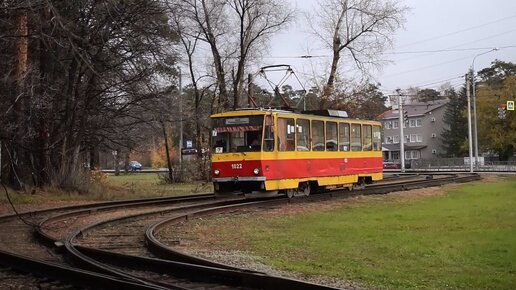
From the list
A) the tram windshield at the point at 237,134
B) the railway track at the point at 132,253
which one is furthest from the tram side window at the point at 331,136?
the tram windshield at the point at 237,134

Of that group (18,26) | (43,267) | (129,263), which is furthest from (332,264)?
(18,26)

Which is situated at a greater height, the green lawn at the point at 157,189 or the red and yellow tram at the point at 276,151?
the red and yellow tram at the point at 276,151

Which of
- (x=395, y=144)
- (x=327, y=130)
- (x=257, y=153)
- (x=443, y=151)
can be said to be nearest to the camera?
(x=257, y=153)

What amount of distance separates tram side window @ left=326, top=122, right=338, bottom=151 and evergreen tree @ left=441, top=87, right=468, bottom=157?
68.0 metres

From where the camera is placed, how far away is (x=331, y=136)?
23547 mm

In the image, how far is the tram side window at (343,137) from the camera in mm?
24250

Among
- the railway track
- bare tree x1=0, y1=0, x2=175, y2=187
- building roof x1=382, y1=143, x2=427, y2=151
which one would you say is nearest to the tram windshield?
the railway track

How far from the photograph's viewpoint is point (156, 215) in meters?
17.2

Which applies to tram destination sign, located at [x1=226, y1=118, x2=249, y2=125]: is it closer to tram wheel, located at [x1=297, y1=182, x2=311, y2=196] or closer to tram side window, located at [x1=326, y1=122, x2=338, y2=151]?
tram wheel, located at [x1=297, y1=182, x2=311, y2=196]

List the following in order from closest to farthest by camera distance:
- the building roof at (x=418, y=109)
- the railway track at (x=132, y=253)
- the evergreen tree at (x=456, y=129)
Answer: the railway track at (x=132, y=253) → the evergreen tree at (x=456, y=129) → the building roof at (x=418, y=109)

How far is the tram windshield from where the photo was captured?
65.3 ft

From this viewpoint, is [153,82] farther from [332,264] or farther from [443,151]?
[443,151]

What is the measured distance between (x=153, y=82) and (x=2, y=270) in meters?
16.1

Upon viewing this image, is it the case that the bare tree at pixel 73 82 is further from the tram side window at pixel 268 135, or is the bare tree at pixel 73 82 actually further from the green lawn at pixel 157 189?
the tram side window at pixel 268 135
